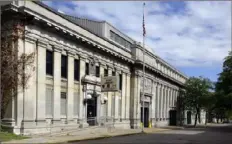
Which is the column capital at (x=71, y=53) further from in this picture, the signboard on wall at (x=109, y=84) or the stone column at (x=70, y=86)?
the signboard on wall at (x=109, y=84)

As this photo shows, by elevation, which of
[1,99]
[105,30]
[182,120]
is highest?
[105,30]

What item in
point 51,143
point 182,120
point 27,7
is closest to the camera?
point 51,143

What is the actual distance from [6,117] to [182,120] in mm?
59126

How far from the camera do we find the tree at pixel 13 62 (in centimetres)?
2706

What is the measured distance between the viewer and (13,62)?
89.8 ft

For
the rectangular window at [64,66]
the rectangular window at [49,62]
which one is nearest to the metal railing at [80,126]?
the rectangular window at [49,62]

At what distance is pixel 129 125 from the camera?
51.0 meters

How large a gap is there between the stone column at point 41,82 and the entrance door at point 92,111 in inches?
338

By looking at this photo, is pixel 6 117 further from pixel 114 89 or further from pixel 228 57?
pixel 228 57

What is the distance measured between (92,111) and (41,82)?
10.8 meters

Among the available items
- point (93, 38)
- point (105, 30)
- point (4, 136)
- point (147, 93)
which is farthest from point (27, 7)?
point (147, 93)

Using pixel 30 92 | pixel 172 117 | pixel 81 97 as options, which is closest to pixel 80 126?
pixel 81 97

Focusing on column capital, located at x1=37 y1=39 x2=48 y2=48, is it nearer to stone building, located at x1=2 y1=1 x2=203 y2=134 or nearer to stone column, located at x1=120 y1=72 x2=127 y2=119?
stone building, located at x1=2 y1=1 x2=203 y2=134

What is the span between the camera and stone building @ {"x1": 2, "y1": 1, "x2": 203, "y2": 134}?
29.0m
